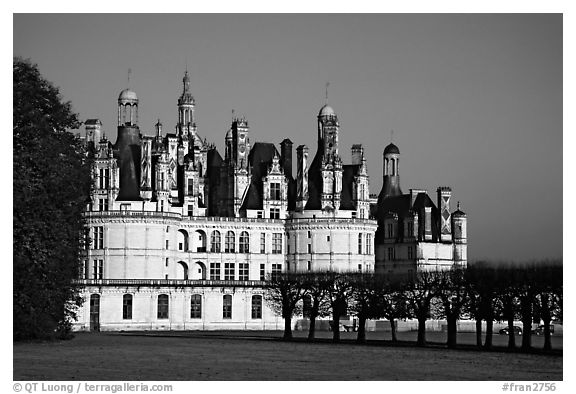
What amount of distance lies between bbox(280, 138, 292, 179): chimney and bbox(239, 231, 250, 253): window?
5105mm

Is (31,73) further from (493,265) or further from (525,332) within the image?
(493,265)

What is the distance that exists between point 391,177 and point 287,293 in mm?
26989

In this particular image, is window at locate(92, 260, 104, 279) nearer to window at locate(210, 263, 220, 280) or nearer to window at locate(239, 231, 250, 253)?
window at locate(210, 263, 220, 280)

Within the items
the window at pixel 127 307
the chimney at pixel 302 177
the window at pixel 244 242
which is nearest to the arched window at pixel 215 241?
the window at pixel 244 242

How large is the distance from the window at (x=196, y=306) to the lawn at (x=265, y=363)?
3041 centimetres

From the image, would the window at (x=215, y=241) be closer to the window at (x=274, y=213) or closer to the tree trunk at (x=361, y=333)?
the window at (x=274, y=213)

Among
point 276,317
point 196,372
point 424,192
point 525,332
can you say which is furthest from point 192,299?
point 196,372

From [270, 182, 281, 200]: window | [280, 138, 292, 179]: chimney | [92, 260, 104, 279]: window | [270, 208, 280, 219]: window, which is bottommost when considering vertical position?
[92, 260, 104, 279]: window

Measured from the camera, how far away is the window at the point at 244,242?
99625 mm

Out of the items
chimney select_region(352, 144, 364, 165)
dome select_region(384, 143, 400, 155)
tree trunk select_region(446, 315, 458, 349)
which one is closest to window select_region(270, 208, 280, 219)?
chimney select_region(352, 144, 364, 165)

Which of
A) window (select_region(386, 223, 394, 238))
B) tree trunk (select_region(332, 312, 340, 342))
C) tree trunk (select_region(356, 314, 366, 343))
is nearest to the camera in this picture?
tree trunk (select_region(356, 314, 366, 343))

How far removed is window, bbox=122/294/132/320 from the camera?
92812 millimetres

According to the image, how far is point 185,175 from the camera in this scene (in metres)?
96.8

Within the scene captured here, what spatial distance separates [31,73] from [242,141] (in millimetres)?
43369
